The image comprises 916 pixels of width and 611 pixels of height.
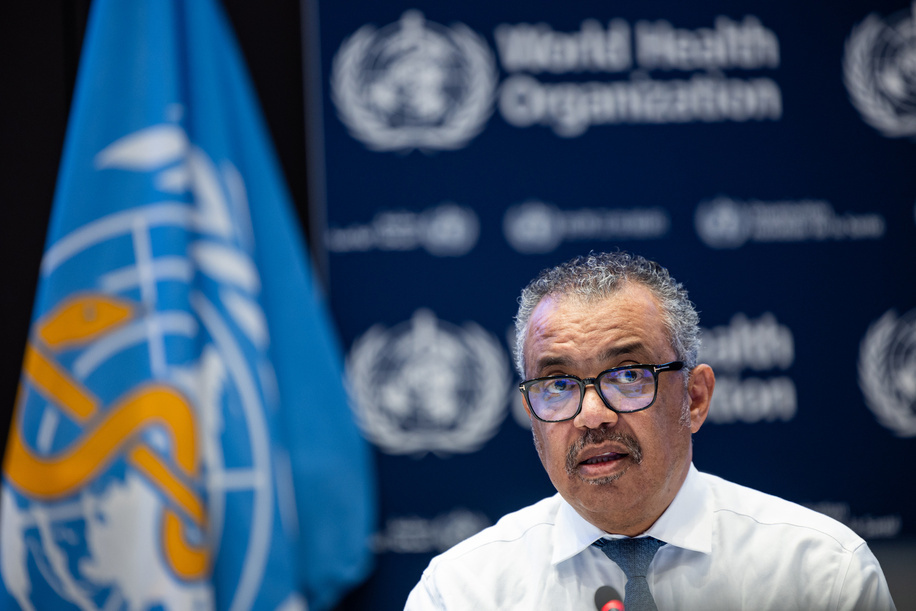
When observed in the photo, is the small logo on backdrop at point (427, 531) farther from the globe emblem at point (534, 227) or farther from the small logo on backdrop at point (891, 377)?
the small logo on backdrop at point (891, 377)

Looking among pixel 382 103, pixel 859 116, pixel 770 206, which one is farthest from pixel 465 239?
pixel 859 116

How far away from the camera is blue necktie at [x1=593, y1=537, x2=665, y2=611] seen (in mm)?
1326

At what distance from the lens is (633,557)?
1.40 metres

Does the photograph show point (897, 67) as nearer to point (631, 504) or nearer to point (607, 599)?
point (631, 504)

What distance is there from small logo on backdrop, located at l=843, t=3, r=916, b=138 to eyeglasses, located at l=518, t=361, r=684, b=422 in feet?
5.07

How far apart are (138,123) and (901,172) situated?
2320 millimetres

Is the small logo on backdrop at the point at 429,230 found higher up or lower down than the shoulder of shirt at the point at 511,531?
higher up

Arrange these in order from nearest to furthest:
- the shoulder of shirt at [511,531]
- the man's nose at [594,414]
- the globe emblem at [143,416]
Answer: the man's nose at [594,414] → the shoulder of shirt at [511,531] → the globe emblem at [143,416]

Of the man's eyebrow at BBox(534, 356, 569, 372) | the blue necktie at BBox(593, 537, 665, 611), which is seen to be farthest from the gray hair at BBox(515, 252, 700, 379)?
the blue necktie at BBox(593, 537, 665, 611)

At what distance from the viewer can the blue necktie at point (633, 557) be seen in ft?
4.35

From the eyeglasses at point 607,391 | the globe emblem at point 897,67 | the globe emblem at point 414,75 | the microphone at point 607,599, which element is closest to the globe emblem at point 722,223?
the globe emblem at point 897,67

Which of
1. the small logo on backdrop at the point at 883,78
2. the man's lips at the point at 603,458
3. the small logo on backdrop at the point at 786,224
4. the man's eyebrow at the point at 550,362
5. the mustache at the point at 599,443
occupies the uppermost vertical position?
the small logo on backdrop at the point at 883,78

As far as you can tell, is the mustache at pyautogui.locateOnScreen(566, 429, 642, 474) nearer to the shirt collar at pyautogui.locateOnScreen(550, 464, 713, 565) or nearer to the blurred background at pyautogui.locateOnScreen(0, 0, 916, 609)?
the shirt collar at pyautogui.locateOnScreen(550, 464, 713, 565)

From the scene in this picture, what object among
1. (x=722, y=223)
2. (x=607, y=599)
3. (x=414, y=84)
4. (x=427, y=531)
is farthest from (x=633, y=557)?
(x=414, y=84)
